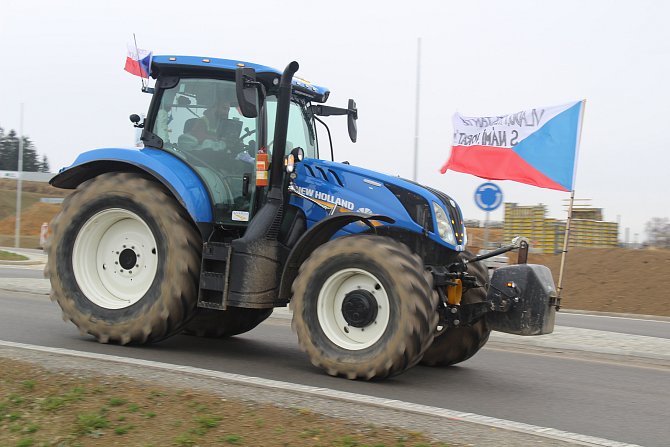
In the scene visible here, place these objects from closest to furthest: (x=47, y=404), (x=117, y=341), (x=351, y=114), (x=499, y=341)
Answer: (x=47, y=404) → (x=117, y=341) → (x=351, y=114) → (x=499, y=341)

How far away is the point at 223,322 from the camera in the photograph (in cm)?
904

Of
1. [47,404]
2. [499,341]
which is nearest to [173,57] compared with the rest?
[47,404]

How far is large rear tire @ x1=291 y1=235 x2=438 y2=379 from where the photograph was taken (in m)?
6.52

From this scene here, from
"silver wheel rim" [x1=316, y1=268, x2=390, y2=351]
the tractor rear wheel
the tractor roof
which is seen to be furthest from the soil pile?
"silver wheel rim" [x1=316, y1=268, x2=390, y2=351]

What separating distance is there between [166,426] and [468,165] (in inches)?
650

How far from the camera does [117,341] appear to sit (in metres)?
7.90

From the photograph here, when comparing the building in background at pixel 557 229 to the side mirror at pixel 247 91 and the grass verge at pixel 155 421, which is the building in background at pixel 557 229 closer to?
the side mirror at pixel 247 91

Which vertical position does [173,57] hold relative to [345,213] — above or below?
above

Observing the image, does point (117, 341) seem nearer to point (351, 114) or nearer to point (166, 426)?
point (166, 426)

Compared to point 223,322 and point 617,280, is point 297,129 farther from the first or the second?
point 617,280

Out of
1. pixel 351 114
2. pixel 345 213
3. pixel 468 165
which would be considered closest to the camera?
pixel 345 213

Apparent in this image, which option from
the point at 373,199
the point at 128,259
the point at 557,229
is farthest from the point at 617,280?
the point at 128,259

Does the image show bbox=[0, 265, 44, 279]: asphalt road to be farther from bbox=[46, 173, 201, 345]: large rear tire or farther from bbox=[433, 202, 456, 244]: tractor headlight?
bbox=[433, 202, 456, 244]: tractor headlight

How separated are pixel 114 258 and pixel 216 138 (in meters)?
1.62
